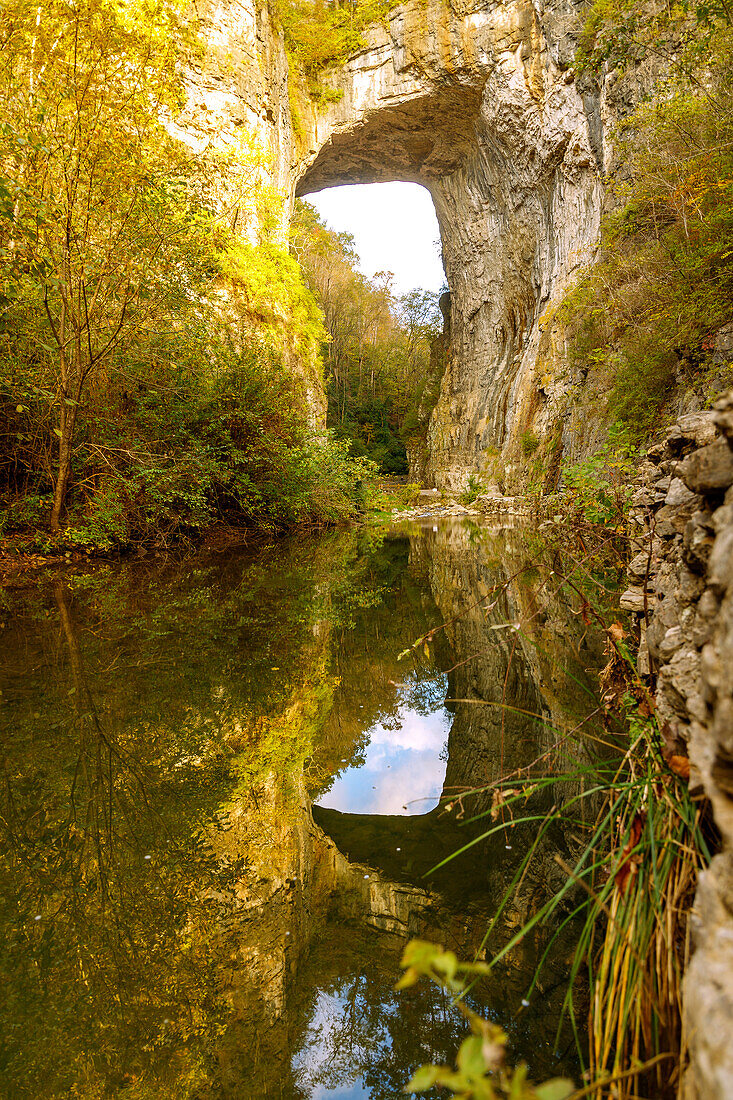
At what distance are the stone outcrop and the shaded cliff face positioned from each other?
737 inches

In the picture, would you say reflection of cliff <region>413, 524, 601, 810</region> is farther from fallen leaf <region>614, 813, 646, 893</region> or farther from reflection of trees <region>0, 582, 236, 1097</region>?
reflection of trees <region>0, 582, 236, 1097</region>

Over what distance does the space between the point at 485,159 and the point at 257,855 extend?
1050 inches

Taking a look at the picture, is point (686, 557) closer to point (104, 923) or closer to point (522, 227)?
point (104, 923)

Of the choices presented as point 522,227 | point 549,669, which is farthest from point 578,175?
point 549,669

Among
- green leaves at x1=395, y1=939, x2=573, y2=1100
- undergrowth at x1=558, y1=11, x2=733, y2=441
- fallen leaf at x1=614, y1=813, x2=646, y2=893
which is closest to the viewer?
green leaves at x1=395, y1=939, x2=573, y2=1100

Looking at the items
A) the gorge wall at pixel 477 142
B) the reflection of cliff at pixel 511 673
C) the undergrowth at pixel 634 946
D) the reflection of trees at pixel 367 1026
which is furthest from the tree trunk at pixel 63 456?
the gorge wall at pixel 477 142

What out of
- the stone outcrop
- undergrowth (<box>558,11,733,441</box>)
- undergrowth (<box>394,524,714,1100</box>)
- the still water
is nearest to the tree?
the still water

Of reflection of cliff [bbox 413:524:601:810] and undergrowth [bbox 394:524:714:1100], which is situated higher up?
undergrowth [bbox 394:524:714:1100]

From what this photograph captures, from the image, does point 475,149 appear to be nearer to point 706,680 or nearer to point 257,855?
point 257,855

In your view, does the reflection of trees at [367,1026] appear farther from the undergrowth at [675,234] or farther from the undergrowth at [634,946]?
the undergrowth at [675,234]

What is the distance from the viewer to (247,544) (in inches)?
421

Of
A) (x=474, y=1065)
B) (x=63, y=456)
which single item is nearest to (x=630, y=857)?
(x=474, y=1065)

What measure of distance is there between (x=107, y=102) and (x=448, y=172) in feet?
71.7

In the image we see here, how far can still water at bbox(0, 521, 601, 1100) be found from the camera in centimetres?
132
